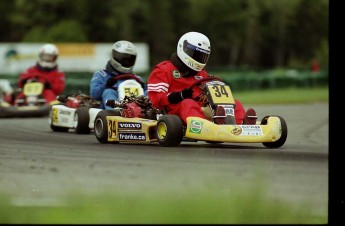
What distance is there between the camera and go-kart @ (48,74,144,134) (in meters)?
8.70

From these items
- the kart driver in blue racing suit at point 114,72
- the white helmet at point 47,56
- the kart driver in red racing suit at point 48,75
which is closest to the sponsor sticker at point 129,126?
the kart driver in blue racing suit at point 114,72

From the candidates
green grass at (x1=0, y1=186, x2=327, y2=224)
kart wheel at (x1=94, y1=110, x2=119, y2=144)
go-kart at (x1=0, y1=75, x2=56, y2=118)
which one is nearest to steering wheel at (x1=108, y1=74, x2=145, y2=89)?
kart wheel at (x1=94, y1=110, x2=119, y2=144)

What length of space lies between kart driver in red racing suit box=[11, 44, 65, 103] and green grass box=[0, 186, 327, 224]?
30.5ft

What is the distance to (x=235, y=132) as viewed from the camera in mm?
6414

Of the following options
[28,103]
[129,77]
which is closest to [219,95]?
[129,77]

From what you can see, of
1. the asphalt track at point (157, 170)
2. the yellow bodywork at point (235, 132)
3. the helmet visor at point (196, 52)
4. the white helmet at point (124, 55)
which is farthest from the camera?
the white helmet at point (124, 55)

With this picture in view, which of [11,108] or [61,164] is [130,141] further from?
[11,108]

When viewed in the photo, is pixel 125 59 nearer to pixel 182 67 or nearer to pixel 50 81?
pixel 182 67

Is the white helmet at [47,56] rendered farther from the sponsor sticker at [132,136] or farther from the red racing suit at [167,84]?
the red racing suit at [167,84]

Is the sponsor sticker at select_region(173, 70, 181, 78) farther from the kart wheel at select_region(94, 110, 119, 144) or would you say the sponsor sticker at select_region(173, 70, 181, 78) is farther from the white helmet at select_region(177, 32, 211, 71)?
the kart wheel at select_region(94, 110, 119, 144)

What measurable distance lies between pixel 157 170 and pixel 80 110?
450 centimetres

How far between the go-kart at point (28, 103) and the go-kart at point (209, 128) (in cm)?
539

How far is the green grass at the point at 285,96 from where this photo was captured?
599 inches

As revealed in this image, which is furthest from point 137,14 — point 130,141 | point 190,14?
point 130,141
